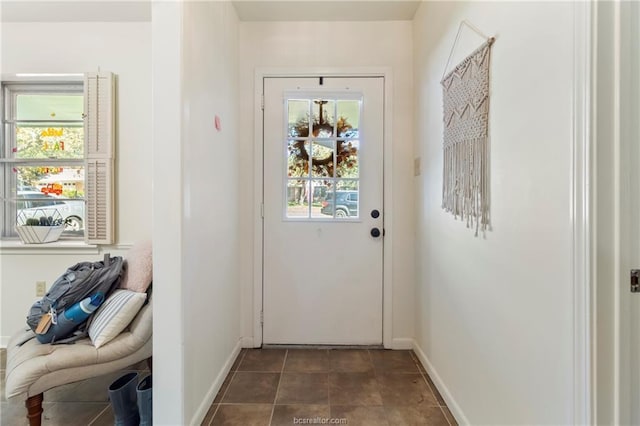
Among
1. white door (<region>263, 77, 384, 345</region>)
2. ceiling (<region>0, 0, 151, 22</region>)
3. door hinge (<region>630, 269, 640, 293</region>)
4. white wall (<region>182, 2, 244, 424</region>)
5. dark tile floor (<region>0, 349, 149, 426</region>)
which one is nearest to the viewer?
door hinge (<region>630, 269, 640, 293</region>)

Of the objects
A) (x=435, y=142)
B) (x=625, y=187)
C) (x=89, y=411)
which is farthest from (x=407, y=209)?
(x=89, y=411)

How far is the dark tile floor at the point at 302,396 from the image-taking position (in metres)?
1.58

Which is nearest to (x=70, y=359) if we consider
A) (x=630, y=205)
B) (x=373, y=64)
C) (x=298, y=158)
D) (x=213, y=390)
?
(x=213, y=390)

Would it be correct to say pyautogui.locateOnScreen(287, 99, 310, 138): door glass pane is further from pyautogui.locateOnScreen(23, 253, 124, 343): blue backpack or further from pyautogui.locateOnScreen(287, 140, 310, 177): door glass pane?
pyautogui.locateOnScreen(23, 253, 124, 343): blue backpack

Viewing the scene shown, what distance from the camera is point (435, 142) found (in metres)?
1.87

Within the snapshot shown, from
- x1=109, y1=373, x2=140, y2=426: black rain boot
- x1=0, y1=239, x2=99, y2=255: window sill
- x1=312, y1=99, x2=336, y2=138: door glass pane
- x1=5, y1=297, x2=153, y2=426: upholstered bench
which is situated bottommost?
x1=109, y1=373, x2=140, y2=426: black rain boot

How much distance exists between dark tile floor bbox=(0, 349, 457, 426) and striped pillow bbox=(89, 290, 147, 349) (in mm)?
502

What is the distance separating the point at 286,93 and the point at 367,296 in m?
1.68

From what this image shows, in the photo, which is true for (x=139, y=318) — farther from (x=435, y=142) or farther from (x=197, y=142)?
(x=435, y=142)

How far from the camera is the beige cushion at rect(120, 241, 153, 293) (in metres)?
1.58

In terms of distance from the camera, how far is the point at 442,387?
1745mm

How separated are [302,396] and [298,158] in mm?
1600

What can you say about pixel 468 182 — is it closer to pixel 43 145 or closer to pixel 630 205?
pixel 630 205

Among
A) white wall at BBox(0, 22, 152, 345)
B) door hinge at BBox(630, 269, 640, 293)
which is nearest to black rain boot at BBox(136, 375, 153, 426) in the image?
white wall at BBox(0, 22, 152, 345)
